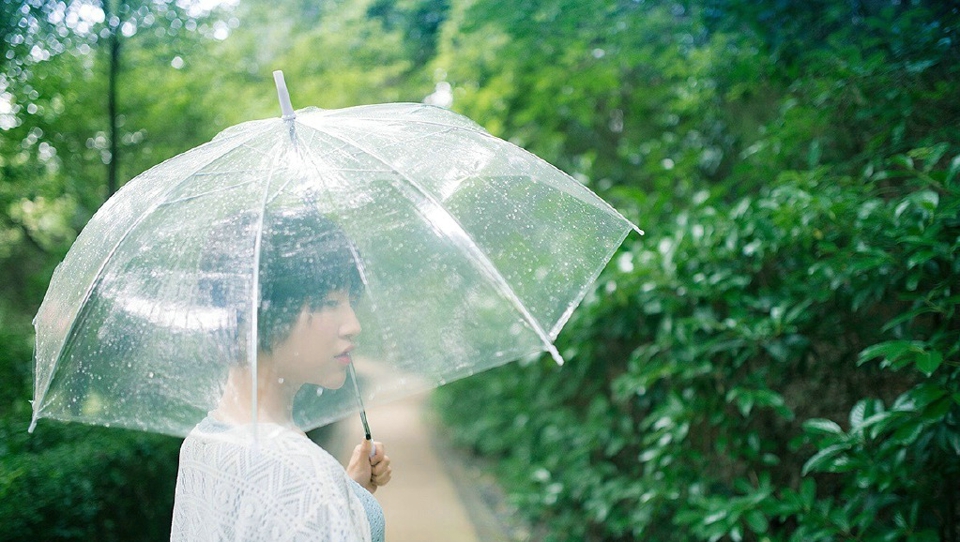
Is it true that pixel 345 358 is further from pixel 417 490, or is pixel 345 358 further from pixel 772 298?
pixel 417 490

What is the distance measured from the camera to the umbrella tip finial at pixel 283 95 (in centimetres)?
177

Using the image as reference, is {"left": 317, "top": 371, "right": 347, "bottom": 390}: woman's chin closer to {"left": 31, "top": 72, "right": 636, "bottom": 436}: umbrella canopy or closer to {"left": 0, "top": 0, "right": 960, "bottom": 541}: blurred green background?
{"left": 31, "top": 72, "right": 636, "bottom": 436}: umbrella canopy

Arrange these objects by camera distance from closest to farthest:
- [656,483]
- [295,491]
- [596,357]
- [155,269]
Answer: [295,491] < [155,269] < [656,483] < [596,357]

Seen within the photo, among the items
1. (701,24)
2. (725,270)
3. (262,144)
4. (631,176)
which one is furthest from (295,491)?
(631,176)

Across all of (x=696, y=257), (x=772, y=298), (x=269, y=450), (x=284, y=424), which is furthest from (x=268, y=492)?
(x=696, y=257)

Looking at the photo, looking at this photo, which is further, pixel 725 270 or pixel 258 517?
pixel 725 270

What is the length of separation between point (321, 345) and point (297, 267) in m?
0.19

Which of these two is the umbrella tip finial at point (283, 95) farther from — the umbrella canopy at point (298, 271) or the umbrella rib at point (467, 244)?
the umbrella rib at point (467, 244)

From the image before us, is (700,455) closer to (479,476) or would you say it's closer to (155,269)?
(155,269)

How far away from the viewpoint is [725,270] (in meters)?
3.42

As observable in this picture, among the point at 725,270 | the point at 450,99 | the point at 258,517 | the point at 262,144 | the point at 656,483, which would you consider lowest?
the point at 656,483

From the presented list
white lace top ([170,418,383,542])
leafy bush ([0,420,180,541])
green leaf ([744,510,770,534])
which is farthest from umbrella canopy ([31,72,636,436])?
green leaf ([744,510,770,534])

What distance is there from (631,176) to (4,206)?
4.50 meters

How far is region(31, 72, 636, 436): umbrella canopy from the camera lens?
175 centimetres
